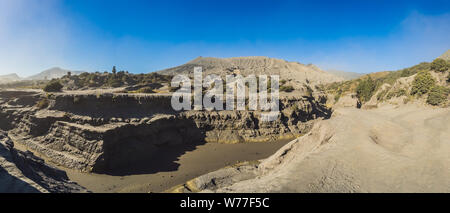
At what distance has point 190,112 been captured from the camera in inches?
1005

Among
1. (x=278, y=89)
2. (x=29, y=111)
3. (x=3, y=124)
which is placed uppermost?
Result: (x=278, y=89)

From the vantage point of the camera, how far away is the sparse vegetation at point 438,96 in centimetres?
2127

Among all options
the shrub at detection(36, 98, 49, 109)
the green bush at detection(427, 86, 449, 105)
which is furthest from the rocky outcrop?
the green bush at detection(427, 86, 449, 105)

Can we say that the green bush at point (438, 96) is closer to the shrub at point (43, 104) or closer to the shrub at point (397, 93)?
the shrub at point (397, 93)

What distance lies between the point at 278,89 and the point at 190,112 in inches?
909

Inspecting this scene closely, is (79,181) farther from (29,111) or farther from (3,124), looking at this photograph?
(3,124)

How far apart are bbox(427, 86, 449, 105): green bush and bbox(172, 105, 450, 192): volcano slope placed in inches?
613

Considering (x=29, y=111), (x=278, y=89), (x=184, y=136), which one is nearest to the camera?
(x=29, y=111)

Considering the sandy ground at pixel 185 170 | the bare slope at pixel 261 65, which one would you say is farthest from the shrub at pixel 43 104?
the bare slope at pixel 261 65

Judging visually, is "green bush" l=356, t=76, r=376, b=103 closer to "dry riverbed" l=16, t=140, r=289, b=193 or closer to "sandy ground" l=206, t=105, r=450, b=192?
"dry riverbed" l=16, t=140, r=289, b=193

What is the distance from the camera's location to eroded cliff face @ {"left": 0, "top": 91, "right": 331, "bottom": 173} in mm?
16094

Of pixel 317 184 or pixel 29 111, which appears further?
pixel 29 111
